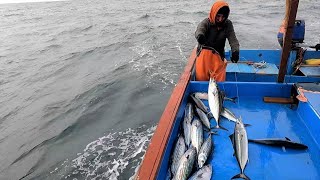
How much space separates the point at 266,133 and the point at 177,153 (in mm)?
1677

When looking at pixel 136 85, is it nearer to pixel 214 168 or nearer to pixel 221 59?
pixel 221 59

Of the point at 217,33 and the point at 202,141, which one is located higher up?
the point at 217,33

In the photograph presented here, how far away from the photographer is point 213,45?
6.36 metres

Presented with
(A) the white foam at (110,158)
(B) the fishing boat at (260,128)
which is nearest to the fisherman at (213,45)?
(B) the fishing boat at (260,128)

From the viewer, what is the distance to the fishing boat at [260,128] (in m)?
3.95

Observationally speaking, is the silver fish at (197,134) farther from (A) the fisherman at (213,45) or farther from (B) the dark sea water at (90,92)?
(B) the dark sea water at (90,92)

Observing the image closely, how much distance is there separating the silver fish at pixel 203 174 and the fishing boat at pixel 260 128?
11cm

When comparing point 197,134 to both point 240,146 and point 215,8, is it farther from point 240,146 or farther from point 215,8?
point 215,8

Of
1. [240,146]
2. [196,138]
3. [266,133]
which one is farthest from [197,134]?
[266,133]

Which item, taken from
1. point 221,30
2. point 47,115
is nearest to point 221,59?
point 221,30

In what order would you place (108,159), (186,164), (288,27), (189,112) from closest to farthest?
(186,164), (288,27), (189,112), (108,159)

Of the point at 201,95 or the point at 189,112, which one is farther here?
the point at 201,95

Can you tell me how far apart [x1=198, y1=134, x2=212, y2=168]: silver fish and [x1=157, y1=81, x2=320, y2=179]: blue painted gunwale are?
13 centimetres

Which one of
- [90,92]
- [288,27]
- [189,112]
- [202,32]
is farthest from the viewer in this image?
[90,92]
